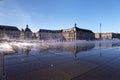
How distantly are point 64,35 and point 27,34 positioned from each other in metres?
31.3

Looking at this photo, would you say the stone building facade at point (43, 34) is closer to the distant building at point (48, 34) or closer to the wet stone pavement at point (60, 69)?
A: the distant building at point (48, 34)

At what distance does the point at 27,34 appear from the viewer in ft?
299

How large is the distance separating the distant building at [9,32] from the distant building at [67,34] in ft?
57.6

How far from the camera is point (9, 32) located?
85.4 meters

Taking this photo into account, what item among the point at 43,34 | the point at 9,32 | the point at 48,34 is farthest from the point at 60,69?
the point at 48,34

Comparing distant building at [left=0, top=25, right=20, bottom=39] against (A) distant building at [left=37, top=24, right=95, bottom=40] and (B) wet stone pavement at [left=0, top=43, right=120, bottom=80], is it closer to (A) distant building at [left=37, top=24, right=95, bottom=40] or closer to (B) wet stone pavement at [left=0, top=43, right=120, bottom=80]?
(A) distant building at [left=37, top=24, right=95, bottom=40]

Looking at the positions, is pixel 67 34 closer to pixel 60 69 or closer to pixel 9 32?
pixel 9 32

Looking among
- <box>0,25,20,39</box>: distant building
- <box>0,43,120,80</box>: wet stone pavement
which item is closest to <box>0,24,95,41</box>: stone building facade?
<box>0,25,20,39</box>: distant building

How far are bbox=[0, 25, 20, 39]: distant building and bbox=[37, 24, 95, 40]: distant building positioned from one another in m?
17.6

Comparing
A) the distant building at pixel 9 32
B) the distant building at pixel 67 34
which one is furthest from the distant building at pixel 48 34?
the distant building at pixel 9 32

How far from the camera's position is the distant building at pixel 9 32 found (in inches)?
3198

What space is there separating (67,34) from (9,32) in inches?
1809

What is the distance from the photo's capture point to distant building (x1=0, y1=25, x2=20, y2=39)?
81.2 m

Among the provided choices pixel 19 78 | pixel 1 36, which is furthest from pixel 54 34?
pixel 19 78
